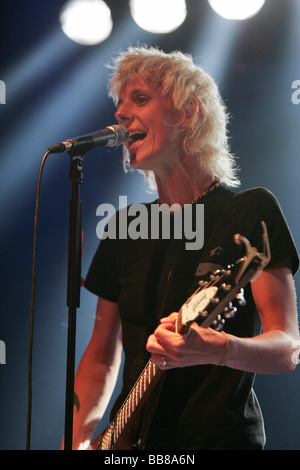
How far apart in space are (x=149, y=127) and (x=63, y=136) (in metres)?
1.06

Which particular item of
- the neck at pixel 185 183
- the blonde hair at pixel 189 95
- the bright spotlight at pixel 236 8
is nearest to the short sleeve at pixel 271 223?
the neck at pixel 185 183

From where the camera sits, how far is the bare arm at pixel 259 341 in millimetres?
1067

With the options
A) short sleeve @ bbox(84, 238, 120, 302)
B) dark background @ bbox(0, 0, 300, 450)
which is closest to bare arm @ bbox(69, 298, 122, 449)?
short sleeve @ bbox(84, 238, 120, 302)

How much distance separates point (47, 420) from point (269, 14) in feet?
8.30

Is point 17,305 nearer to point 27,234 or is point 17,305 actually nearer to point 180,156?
point 27,234

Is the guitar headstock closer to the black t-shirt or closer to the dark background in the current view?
the black t-shirt

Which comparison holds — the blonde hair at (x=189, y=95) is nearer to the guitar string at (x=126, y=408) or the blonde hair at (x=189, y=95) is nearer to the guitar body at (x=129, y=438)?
the guitar string at (x=126, y=408)

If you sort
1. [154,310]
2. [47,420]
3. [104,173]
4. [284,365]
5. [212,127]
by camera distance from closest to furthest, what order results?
[284,365], [154,310], [212,127], [47,420], [104,173]

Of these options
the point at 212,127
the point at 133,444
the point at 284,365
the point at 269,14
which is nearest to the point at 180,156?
the point at 212,127

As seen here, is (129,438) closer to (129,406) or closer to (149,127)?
(129,406)

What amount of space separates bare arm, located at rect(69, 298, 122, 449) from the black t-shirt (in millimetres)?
218

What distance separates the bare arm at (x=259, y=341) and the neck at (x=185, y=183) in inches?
21.3

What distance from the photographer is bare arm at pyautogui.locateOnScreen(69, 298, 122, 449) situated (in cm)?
183

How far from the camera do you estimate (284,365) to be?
4.09ft
